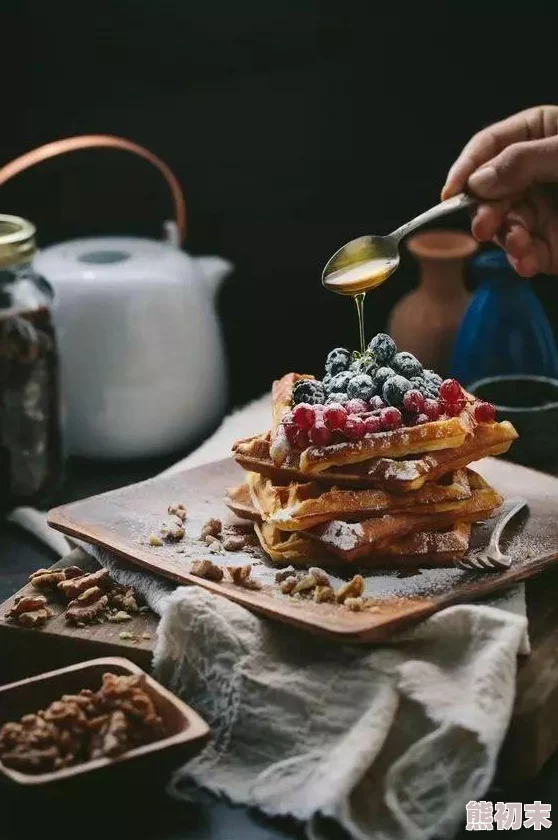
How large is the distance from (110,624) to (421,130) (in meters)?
1.40

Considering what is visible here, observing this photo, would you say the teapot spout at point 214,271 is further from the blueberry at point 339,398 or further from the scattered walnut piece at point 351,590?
the scattered walnut piece at point 351,590

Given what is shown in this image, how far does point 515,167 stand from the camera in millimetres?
2336

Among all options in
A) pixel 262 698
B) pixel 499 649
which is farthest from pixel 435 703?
pixel 262 698

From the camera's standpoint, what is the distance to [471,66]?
277 centimetres

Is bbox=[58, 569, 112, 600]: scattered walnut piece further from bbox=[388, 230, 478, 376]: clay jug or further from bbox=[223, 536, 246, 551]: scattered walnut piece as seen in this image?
bbox=[388, 230, 478, 376]: clay jug

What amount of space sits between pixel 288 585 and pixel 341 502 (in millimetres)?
132

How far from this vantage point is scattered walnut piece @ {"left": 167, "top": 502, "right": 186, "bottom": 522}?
6.71ft

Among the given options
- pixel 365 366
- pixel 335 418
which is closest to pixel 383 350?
pixel 365 366

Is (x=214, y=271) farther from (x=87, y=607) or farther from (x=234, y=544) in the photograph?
(x=87, y=607)

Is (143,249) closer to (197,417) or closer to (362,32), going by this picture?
(197,417)

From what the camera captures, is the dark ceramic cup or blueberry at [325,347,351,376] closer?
blueberry at [325,347,351,376]

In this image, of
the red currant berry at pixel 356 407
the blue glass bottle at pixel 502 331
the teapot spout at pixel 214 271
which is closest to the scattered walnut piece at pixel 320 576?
the red currant berry at pixel 356 407

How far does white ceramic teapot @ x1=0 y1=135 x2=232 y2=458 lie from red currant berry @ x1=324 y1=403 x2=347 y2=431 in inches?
29.7

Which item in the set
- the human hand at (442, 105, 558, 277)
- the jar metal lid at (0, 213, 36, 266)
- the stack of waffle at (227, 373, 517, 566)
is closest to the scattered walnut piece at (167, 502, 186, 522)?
the stack of waffle at (227, 373, 517, 566)
